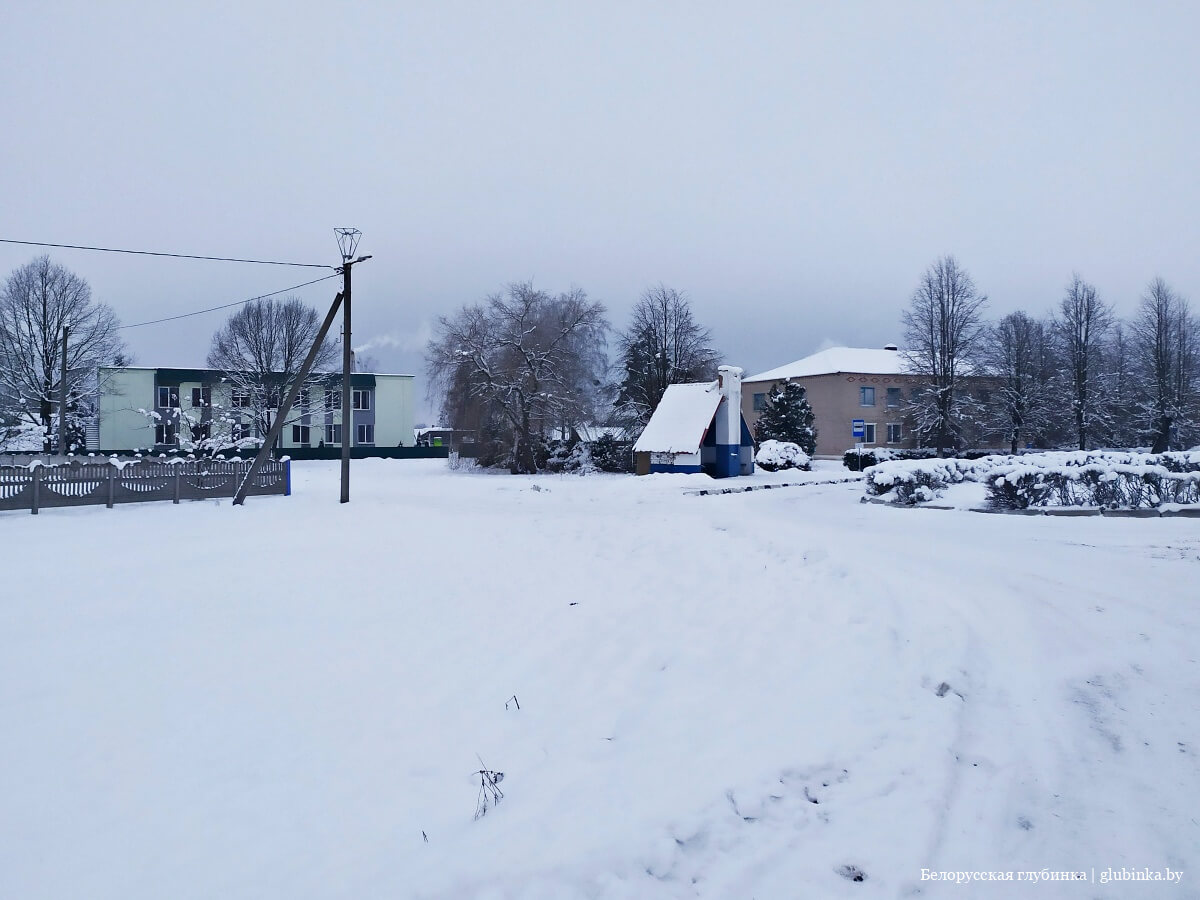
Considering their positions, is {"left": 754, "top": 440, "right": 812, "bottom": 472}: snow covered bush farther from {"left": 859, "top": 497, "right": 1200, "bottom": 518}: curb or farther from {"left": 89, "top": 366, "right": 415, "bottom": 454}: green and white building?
{"left": 89, "top": 366, "right": 415, "bottom": 454}: green and white building

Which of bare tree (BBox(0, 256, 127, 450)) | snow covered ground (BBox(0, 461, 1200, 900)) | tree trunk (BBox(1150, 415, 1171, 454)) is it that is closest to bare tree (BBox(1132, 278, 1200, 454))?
tree trunk (BBox(1150, 415, 1171, 454))

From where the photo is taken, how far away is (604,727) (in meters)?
5.50

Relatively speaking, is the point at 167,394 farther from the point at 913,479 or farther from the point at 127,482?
the point at 913,479

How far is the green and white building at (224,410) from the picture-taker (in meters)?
51.4

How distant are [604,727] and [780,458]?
36.7 metres

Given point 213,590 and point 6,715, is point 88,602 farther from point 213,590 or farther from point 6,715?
point 6,715

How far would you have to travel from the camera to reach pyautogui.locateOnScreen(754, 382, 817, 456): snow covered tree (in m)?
50.1

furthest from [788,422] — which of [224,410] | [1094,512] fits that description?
[224,410]

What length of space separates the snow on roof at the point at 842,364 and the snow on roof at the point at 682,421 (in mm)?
24351

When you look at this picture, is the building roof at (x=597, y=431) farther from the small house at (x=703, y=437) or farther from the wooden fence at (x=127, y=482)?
the wooden fence at (x=127, y=482)

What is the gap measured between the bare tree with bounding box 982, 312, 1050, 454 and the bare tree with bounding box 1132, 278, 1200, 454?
5687 mm

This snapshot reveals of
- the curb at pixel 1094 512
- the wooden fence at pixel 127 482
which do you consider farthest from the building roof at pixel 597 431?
the curb at pixel 1094 512

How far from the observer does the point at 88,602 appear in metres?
9.05

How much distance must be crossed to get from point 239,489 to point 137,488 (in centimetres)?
264
